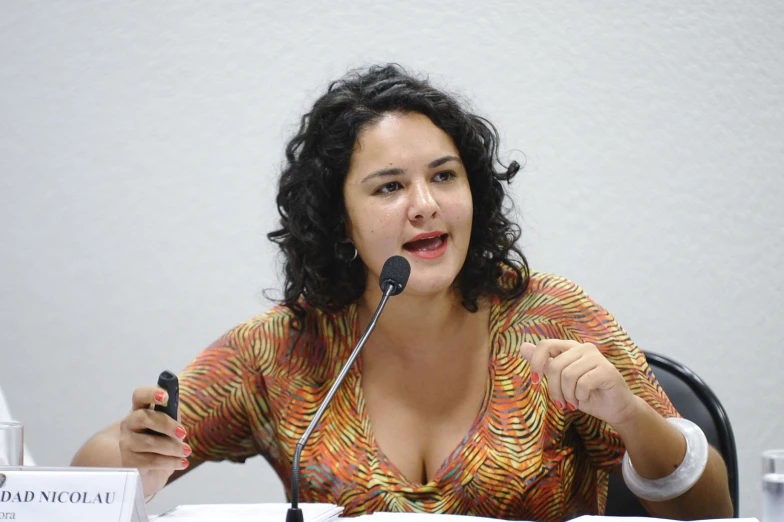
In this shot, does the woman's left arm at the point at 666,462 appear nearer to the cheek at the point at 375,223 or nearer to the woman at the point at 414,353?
the woman at the point at 414,353

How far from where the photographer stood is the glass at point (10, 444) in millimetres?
951

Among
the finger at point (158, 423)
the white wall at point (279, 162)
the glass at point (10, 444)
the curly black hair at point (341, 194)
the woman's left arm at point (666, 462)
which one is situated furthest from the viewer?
the white wall at point (279, 162)

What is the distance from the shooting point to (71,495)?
85 centimetres

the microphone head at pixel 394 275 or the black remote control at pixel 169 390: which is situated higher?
the microphone head at pixel 394 275

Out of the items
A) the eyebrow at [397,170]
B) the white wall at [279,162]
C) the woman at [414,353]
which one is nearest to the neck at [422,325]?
the woman at [414,353]

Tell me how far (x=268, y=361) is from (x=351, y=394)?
0.54 ft

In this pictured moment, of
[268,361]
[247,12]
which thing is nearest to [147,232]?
[247,12]

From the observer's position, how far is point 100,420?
91.7 inches

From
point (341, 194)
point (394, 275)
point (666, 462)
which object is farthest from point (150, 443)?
point (666, 462)

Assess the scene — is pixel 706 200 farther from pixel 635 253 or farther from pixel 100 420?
pixel 100 420

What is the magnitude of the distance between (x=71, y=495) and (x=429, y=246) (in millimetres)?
720

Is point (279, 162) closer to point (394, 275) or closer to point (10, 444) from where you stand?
point (394, 275)

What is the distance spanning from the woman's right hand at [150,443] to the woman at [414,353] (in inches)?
5.9

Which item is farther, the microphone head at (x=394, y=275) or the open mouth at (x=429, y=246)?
the open mouth at (x=429, y=246)
